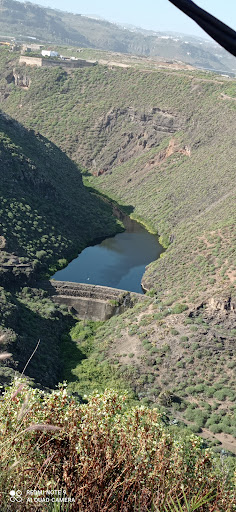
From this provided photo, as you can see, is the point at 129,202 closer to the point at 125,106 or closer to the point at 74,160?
the point at 74,160

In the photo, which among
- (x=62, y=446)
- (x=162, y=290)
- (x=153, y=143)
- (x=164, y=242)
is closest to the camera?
(x=62, y=446)

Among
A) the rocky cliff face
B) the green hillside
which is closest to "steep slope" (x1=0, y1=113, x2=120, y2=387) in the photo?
the green hillside

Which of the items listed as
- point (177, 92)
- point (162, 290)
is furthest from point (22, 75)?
point (162, 290)

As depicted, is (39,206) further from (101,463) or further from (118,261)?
(101,463)

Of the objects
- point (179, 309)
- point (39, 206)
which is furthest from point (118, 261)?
point (179, 309)

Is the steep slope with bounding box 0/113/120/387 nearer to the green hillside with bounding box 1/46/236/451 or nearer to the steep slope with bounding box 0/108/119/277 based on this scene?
the steep slope with bounding box 0/108/119/277
